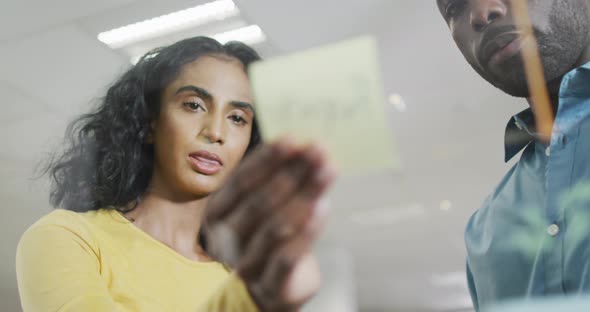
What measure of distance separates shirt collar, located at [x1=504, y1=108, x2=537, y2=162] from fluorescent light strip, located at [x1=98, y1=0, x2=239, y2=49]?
1.09ft

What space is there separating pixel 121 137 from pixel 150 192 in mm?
84

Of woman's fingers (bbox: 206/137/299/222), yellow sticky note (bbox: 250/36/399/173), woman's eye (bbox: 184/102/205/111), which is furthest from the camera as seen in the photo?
woman's eye (bbox: 184/102/205/111)

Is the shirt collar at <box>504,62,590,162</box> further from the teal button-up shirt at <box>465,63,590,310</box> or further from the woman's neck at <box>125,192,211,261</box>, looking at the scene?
the woman's neck at <box>125,192,211,261</box>

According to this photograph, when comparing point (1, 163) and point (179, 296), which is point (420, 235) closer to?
point (179, 296)

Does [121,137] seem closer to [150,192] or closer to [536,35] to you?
[150,192]

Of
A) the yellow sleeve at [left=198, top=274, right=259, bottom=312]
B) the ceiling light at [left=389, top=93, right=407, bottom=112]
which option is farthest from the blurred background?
the yellow sleeve at [left=198, top=274, right=259, bottom=312]

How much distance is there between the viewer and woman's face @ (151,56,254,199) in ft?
1.45

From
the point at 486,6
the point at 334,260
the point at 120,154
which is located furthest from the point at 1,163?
the point at 486,6

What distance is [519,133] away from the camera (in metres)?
0.47

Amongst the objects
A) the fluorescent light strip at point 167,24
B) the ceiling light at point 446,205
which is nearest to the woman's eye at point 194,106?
the fluorescent light strip at point 167,24

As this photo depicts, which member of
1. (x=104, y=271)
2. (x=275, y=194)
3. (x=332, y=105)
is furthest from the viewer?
(x=104, y=271)

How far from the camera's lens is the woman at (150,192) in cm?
45

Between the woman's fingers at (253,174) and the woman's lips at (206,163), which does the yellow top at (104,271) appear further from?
the woman's fingers at (253,174)

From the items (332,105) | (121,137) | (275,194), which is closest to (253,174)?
(275,194)
